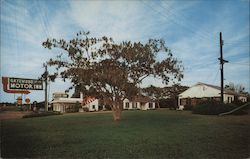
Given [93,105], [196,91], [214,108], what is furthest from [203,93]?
[93,105]

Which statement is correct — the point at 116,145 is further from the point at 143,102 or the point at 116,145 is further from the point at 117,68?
the point at 143,102

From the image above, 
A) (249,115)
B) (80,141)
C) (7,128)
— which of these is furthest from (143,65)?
(7,128)

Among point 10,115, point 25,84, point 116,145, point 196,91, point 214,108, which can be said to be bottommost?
point 116,145

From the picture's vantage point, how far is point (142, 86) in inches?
373

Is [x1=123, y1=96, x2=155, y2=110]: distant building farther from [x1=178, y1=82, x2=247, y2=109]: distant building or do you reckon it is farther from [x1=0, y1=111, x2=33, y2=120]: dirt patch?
[x1=0, y1=111, x2=33, y2=120]: dirt patch

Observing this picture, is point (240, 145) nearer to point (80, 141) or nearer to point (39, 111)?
point (80, 141)

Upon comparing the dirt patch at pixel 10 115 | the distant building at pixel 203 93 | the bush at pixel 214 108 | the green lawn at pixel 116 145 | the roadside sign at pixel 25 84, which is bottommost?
the green lawn at pixel 116 145

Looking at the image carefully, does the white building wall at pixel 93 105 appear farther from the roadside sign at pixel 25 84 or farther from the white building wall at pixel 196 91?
the roadside sign at pixel 25 84

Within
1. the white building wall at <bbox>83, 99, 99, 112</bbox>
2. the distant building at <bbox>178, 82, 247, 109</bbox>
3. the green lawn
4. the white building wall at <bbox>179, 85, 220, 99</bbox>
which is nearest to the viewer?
the green lawn

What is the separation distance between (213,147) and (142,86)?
4.68 m

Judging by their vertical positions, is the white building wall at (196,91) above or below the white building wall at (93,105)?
above

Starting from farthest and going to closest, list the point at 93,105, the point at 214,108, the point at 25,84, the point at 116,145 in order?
the point at 93,105 < the point at 214,108 < the point at 116,145 < the point at 25,84

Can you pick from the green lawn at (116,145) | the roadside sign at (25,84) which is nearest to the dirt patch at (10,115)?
the green lawn at (116,145)

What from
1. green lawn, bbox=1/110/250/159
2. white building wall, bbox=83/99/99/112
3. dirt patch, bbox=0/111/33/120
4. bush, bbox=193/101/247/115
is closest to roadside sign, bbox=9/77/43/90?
dirt patch, bbox=0/111/33/120
